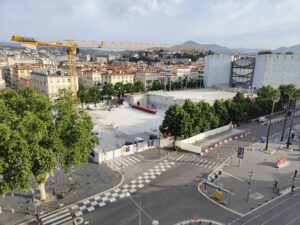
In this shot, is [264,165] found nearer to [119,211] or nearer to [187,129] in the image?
[187,129]

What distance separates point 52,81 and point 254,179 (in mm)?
82738

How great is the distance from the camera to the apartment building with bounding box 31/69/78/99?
92.4 meters

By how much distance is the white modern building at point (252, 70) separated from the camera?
9462 centimetres

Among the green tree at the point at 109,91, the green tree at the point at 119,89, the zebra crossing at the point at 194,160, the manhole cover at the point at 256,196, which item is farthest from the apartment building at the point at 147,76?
the manhole cover at the point at 256,196

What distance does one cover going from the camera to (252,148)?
43.2 m

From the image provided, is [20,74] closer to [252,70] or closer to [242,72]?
[242,72]

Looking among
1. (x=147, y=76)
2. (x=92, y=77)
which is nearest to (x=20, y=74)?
(x=92, y=77)

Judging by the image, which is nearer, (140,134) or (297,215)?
(297,215)

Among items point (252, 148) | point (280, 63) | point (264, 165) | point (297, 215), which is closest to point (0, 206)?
point (297, 215)

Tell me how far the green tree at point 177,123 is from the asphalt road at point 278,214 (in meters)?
17.4

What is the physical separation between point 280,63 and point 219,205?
8857 cm

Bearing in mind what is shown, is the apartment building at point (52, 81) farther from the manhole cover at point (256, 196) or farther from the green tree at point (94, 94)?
the manhole cover at point (256, 196)

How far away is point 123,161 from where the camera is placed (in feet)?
120

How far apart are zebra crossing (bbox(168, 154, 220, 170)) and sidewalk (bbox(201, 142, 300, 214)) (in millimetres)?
1867
